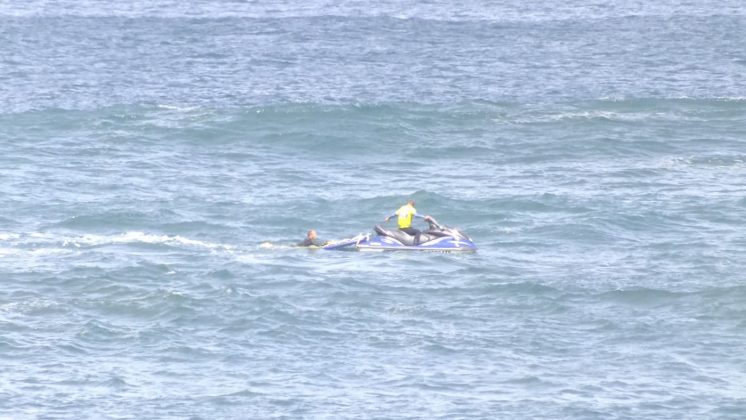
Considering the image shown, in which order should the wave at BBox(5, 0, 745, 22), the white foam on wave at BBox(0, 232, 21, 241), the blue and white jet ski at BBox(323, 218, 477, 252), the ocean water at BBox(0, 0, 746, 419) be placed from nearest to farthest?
1. the ocean water at BBox(0, 0, 746, 419)
2. the blue and white jet ski at BBox(323, 218, 477, 252)
3. the white foam on wave at BBox(0, 232, 21, 241)
4. the wave at BBox(5, 0, 745, 22)

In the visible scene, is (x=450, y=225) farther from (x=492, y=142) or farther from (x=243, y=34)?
(x=243, y=34)

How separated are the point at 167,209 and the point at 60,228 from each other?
5137 mm

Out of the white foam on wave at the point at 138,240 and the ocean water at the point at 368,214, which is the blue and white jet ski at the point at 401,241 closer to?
the ocean water at the point at 368,214

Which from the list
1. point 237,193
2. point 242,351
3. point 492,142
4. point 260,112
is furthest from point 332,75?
point 242,351

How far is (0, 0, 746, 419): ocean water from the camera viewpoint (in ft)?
169

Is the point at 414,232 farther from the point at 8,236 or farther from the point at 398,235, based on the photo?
the point at 8,236

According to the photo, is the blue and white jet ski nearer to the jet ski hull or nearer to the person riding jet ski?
the jet ski hull

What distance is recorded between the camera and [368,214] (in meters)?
72.3

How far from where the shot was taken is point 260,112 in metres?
91.8

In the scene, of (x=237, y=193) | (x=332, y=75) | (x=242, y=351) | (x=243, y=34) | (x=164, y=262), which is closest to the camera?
(x=242, y=351)

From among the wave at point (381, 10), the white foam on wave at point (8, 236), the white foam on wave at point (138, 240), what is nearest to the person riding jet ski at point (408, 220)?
the white foam on wave at point (138, 240)

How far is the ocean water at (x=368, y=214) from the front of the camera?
5147 centimetres

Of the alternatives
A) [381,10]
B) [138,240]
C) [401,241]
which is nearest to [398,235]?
[401,241]

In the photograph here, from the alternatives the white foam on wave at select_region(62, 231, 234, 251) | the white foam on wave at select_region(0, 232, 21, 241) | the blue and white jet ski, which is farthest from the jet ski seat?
the white foam on wave at select_region(0, 232, 21, 241)
